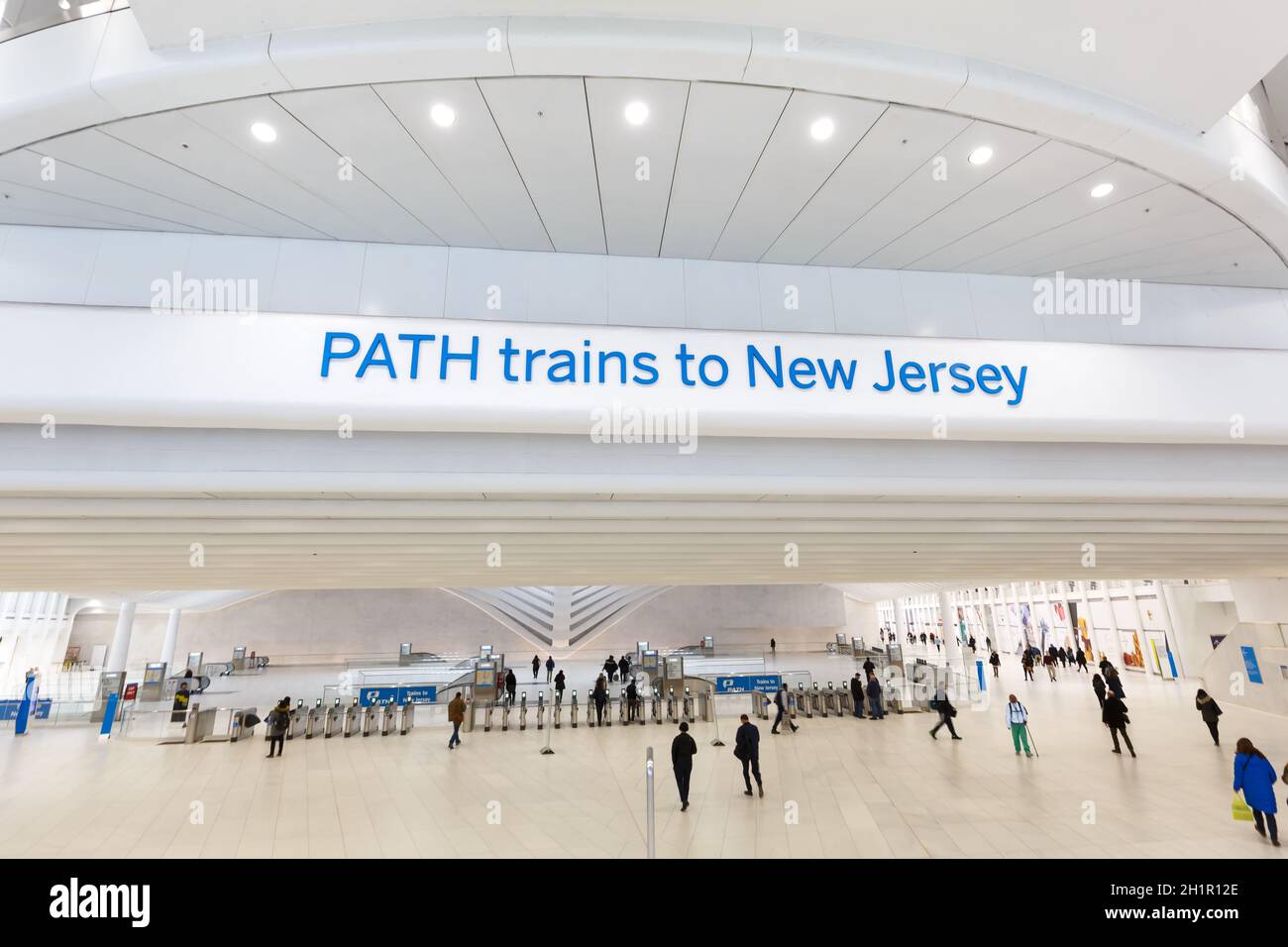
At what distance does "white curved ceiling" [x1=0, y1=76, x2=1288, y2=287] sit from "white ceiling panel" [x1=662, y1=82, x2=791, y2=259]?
0.04 feet

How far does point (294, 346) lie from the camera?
4.67 metres

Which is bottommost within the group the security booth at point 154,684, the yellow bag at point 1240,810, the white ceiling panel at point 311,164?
the security booth at point 154,684

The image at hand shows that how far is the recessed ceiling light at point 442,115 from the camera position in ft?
12.4

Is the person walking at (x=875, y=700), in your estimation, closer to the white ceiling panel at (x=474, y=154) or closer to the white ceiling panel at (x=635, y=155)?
the white ceiling panel at (x=635, y=155)

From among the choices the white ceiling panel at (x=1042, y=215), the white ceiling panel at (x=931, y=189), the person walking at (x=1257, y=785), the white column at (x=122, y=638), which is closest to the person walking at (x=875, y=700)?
the person walking at (x=1257, y=785)

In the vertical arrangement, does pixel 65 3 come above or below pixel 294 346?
above

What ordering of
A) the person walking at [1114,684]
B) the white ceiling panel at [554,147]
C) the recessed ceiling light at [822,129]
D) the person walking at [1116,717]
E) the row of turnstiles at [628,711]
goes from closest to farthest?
the white ceiling panel at [554,147] < the recessed ceiling light at [822,129] < the person walking at [1116,717] < the person walking at [1114,684] < the row of turnstiles at [628,711]

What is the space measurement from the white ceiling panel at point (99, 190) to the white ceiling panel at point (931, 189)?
5203 mm

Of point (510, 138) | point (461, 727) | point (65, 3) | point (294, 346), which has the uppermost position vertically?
point (65, 3)

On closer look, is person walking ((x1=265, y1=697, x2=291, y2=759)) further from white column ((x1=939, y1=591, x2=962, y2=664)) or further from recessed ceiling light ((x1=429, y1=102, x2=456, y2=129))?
white column ((x1=939, y1=591, x2=962, y2=664))

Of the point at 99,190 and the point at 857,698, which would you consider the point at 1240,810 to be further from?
the point at 99,190
